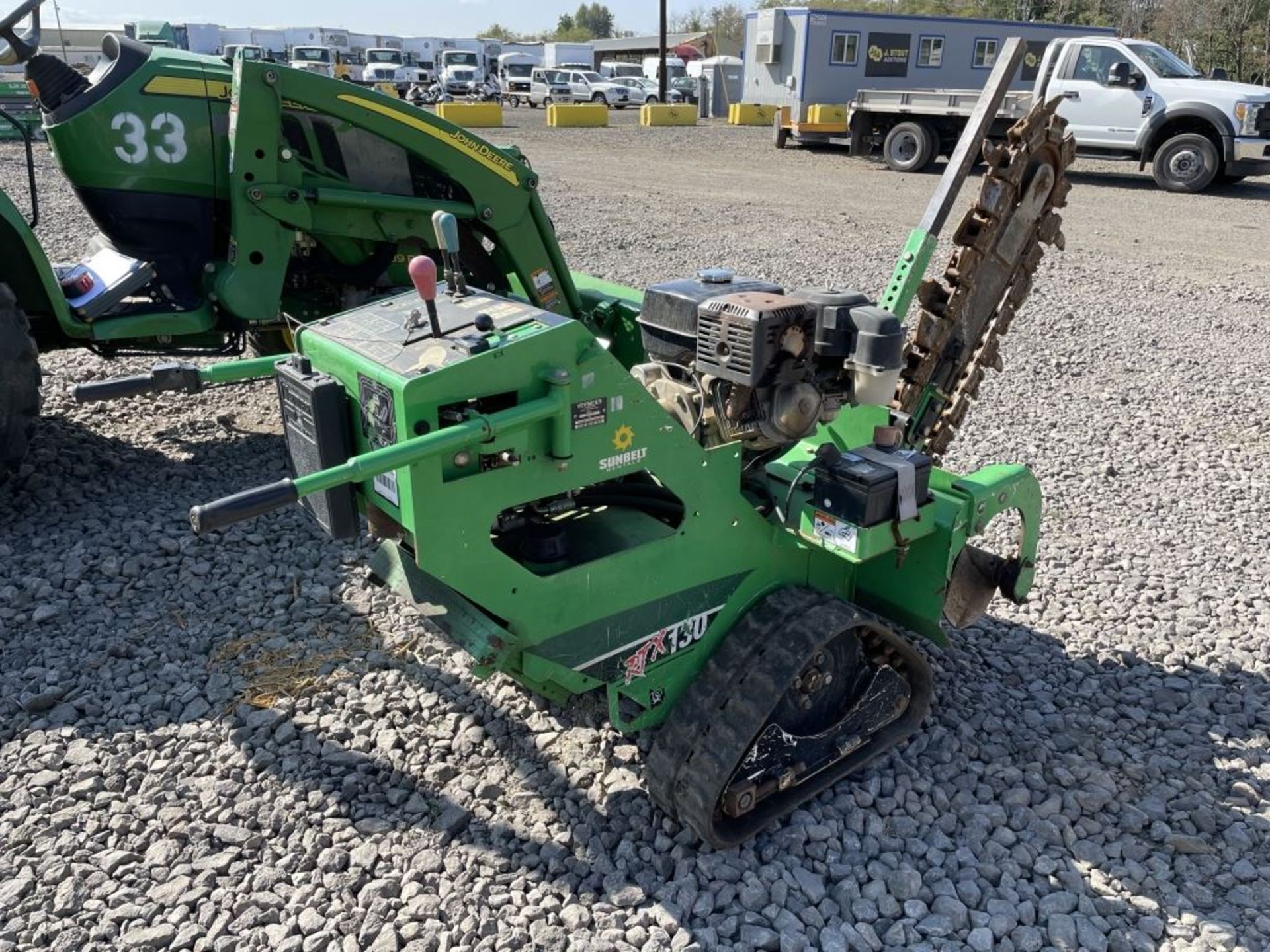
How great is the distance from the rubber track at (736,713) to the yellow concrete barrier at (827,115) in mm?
18651

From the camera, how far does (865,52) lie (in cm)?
2106

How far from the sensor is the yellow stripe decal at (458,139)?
5246 millimetres

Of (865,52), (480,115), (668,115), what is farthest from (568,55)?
(865,52)

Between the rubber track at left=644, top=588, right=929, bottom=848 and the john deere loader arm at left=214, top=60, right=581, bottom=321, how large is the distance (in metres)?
2.84

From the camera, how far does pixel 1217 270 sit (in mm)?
10492

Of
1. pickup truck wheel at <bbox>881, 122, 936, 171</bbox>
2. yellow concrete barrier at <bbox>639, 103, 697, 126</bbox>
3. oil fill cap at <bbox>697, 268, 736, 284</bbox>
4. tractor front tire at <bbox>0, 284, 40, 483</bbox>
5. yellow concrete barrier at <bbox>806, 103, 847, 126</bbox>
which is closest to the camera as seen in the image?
oil fill cap at <bbox>697, 268, 736, 284</bbox>

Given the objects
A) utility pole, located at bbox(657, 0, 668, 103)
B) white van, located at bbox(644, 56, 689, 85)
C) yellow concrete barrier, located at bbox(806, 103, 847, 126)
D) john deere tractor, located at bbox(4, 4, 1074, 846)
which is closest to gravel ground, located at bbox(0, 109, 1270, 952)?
john deere tractor, located at bbox(4, 4, 1074, 846)

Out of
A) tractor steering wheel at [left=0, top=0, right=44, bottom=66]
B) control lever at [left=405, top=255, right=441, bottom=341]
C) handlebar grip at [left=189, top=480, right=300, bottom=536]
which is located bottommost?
handlebar grip at [left=189, top=480, right=300, bottom=536]

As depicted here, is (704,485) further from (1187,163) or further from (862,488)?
(1187,163)

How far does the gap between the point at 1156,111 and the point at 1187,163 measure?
1121 millimetres

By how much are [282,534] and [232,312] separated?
127 centimetres

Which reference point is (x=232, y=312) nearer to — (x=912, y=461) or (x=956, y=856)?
(x=912, y=461)

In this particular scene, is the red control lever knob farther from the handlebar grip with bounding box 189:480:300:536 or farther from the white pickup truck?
the white pickup truck

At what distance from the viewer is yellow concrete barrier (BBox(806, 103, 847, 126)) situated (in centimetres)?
2012
